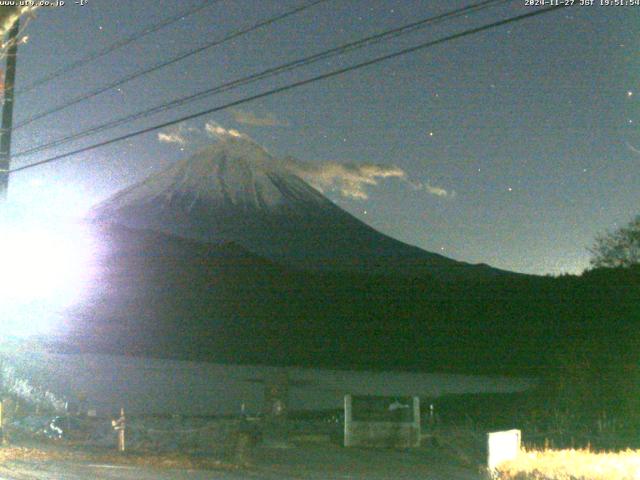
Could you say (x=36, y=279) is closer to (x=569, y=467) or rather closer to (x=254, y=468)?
(x=254, y=468)

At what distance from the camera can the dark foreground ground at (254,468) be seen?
47.1ft

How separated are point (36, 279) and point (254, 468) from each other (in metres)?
26.0

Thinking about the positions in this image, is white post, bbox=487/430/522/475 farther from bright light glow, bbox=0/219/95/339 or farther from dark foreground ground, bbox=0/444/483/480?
bright light glow, bbox=0/219/95/339

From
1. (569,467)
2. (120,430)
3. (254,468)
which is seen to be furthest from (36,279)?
(569,467)

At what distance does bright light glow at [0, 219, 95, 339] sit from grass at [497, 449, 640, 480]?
39.1ft

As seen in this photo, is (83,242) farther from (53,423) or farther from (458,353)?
(53,423)

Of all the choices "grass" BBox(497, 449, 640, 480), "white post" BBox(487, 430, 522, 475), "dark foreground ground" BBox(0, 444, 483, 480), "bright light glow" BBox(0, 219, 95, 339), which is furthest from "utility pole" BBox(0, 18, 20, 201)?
"grass" BBox(497, 449, 640, 480)

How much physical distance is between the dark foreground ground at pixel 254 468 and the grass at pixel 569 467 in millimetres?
1063

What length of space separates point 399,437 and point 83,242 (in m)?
54.5

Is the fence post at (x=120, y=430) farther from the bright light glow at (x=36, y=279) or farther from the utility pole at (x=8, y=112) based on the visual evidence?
the utility pole at (x=8, y=112)

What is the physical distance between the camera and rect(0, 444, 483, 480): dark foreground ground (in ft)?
47.1

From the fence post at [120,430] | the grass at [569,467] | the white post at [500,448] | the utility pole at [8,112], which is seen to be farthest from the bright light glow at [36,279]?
the grass at [569,467]

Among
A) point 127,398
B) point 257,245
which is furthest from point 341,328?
point 257,245

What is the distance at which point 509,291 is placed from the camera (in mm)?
59031
